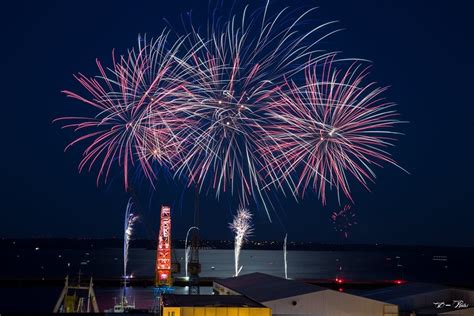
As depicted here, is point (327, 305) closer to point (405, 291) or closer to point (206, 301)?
point (206, 301)

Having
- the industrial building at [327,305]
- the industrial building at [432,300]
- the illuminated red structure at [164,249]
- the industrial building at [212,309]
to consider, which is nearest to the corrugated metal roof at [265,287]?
the industrial building at [327,305]

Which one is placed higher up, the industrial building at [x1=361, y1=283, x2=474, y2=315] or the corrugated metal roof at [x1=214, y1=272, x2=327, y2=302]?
the corrugated metal roof at [x1=214, y1=272, x2=327, y2=302]

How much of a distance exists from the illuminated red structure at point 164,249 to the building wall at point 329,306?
17.2 meters

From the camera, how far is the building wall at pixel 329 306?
31891 millimetres

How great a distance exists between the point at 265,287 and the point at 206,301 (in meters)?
10.9

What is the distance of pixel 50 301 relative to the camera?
248 feet

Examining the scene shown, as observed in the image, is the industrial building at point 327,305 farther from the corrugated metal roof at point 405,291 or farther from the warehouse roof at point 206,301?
the corrugated metal roof at point 405,291

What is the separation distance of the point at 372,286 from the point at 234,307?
6788 centimetres

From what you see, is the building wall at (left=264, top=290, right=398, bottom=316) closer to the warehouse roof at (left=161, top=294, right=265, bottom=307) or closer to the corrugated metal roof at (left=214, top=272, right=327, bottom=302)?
the corrugated metal roof at (left=214, top=272, right=327, bottom=302)

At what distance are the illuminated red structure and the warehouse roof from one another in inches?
693

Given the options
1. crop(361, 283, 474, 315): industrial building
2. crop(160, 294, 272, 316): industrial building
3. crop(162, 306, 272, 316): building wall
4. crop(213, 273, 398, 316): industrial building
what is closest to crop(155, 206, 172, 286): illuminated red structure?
crop(361, 283, 474, 315): industrial building

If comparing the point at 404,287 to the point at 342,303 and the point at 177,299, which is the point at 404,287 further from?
the point at 177,299

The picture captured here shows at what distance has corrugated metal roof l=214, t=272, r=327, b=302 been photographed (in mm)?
33469

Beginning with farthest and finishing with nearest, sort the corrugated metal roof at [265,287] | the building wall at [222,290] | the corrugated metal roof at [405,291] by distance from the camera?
the corrugated metal roof at [405,291]
the building wall at [222,290]
the corrugated metal roof at [265,287]
